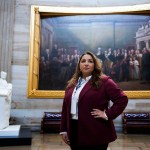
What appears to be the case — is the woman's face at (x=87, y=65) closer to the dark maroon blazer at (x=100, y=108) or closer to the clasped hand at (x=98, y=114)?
the dark maroon blazer at (x=100, y=108)

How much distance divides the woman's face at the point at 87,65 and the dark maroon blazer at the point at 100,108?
0.17m

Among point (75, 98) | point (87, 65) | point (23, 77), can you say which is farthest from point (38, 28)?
point (75, 98)

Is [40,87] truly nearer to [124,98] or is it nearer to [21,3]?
[21,3]

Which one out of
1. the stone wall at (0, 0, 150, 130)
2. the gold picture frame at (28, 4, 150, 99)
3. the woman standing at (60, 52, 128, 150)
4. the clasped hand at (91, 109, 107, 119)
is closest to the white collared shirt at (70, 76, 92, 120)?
the woman standing at (60, 52, 128, 150)

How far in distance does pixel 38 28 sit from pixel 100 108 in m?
7.31

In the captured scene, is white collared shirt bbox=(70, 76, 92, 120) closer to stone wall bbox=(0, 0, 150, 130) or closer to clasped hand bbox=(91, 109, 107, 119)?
clasped hand bbox=(91, 109, 107, 119)

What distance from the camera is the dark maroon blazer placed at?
2238mm

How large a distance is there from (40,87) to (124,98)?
22.6 feet

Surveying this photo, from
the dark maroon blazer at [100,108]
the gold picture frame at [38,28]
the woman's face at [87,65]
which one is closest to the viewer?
the dark maroon blazer at [100,108]

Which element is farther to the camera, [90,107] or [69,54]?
[69,54]

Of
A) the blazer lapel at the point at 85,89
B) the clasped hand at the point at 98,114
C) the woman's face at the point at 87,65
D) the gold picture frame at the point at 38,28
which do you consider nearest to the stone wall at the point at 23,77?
the gold picture frame at the point at 38,28

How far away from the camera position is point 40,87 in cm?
895

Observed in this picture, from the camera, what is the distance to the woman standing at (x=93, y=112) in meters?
2.24

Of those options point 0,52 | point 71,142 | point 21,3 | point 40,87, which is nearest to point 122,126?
point 40,87
